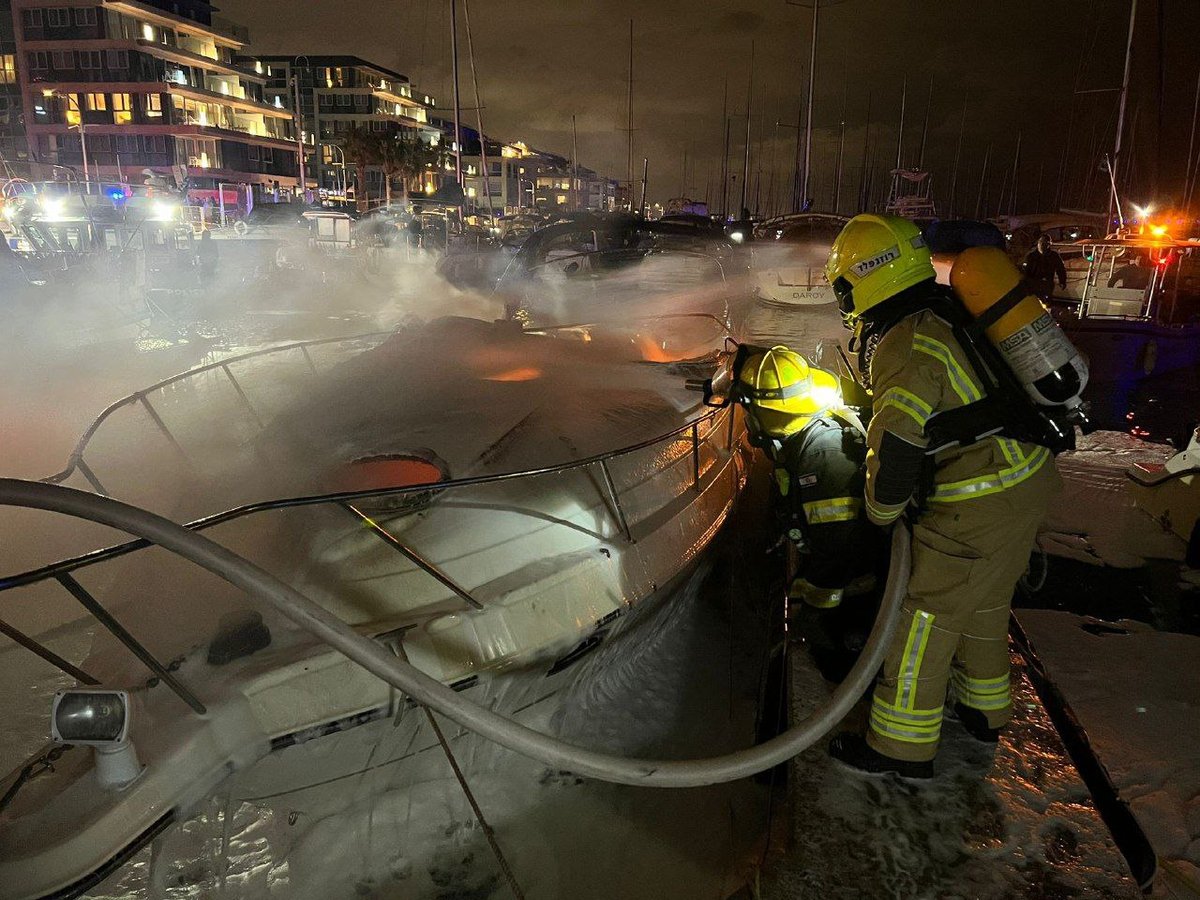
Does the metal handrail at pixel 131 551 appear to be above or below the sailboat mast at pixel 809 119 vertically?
below

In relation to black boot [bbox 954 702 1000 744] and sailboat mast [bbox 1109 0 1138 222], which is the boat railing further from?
sailboat mast [bbox 1109 0 1138 222]

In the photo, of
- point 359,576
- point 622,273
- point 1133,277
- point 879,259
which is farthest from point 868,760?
point 1133,277

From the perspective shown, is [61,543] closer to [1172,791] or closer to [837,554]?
[837,554]

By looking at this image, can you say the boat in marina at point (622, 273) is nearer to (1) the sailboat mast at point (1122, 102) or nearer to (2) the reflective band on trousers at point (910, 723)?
(2) the reflective band on trousers at point (910, 723)

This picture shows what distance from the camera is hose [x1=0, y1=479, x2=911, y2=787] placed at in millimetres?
1808

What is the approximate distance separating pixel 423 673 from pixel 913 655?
1680 mm

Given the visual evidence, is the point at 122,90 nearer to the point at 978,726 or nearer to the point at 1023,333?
the point at 1023,333

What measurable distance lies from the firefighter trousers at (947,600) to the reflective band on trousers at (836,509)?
344mm

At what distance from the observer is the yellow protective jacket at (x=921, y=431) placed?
245 cm

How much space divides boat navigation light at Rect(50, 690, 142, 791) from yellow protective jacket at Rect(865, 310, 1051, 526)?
2336mm

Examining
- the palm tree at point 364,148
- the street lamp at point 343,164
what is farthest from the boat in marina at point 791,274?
the street lamp at point 343,164

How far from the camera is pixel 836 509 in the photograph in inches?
121

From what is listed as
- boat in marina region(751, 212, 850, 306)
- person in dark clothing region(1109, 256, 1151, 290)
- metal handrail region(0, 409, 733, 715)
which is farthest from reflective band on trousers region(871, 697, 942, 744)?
person in dark clothing region(1109, 256, 1151, 290)

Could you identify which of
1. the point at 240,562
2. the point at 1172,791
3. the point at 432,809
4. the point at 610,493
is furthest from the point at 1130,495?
the point at 240,562
